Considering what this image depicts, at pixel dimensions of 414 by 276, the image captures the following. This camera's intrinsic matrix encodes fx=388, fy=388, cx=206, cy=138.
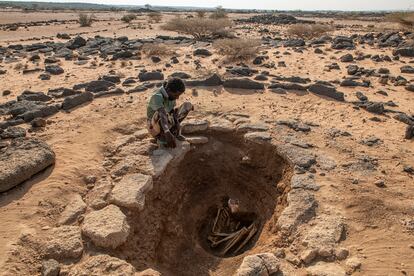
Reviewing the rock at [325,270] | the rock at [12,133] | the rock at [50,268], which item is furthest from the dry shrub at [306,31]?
the rock at [50,268]

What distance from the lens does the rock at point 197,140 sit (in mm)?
5843

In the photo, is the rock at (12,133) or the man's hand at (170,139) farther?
the rock at (12,133)

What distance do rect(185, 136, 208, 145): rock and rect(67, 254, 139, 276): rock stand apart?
101 inches

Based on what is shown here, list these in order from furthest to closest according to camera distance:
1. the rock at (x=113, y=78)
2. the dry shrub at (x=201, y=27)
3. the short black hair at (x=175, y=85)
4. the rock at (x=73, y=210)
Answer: the dry shrub at (x=201, y=27), the rock at (x=113, y=78), the short black hair at (x=175, y=85), the rock at (x=73, y=210)

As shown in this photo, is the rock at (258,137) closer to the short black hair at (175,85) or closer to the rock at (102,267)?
the short black hair at (175,85)

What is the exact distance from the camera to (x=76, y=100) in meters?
7.18

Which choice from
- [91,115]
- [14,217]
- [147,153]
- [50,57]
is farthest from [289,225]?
[50,57]

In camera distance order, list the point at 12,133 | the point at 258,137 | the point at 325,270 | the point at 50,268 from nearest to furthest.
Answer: the point at 50,268, the point at 325,270, the point at 12,133, the point at 258,137

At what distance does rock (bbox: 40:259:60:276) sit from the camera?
340 centimetres

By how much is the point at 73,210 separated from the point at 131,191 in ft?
2.25

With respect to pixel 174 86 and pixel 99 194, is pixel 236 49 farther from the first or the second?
pixel 99 194

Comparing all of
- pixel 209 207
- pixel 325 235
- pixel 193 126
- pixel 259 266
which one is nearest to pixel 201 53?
pixel 193 126

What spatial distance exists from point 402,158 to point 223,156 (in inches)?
100.0

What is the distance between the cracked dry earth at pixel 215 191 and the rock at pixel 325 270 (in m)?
0.02
